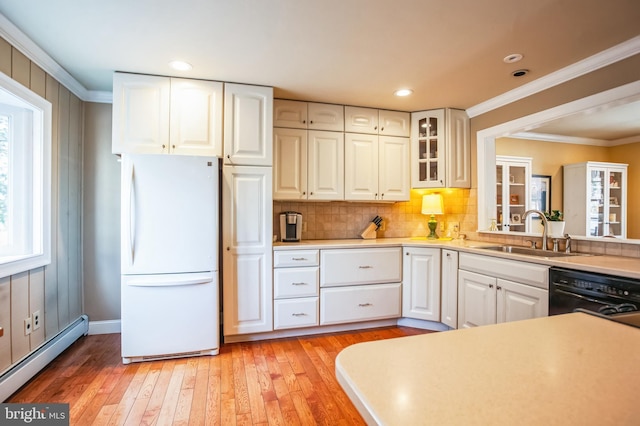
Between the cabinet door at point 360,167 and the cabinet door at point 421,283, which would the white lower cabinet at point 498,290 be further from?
the cabinet door at point 360,167

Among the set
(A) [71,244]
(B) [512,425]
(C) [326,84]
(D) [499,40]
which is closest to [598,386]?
(B) [512,425]

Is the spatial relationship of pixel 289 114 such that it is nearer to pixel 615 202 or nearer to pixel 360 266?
pixel 360 266

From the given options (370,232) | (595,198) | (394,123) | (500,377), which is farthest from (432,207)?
(500,377)

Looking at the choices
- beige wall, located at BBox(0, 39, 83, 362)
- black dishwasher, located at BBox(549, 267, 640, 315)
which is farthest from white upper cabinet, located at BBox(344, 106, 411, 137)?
beige wall, located at BBox(0, 39, 83, 362)

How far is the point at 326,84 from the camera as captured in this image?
2.69 metres

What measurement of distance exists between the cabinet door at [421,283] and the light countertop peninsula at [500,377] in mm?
2168

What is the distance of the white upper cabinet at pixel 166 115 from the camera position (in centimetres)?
243

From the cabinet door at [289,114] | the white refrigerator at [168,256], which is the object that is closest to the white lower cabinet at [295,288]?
the white refrigerator at [168,256]

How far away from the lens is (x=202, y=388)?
202 centimetres

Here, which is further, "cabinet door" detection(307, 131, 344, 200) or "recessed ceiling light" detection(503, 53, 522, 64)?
"cabinet door" detection(307, 131, 344, 200)

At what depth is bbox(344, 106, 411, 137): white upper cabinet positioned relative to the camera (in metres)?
3.20

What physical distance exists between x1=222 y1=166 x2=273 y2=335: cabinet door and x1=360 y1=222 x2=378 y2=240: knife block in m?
1.14

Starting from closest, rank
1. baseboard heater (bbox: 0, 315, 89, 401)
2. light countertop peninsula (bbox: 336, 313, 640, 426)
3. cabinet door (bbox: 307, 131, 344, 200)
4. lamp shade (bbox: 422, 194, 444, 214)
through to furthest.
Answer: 1. light countertop peninsula (bbox: 336, 313, 640, 426)
2. baseboard heater (bbox: 0, 315, 89, 401)
3. cabinet door (bbox: 307, 131, 344, 200)
4. lamp shade (bbox: 422, 194, 444, 214)

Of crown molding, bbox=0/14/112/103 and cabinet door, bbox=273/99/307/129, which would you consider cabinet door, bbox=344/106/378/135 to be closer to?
cabinet door, bbox=273/99/307/129
